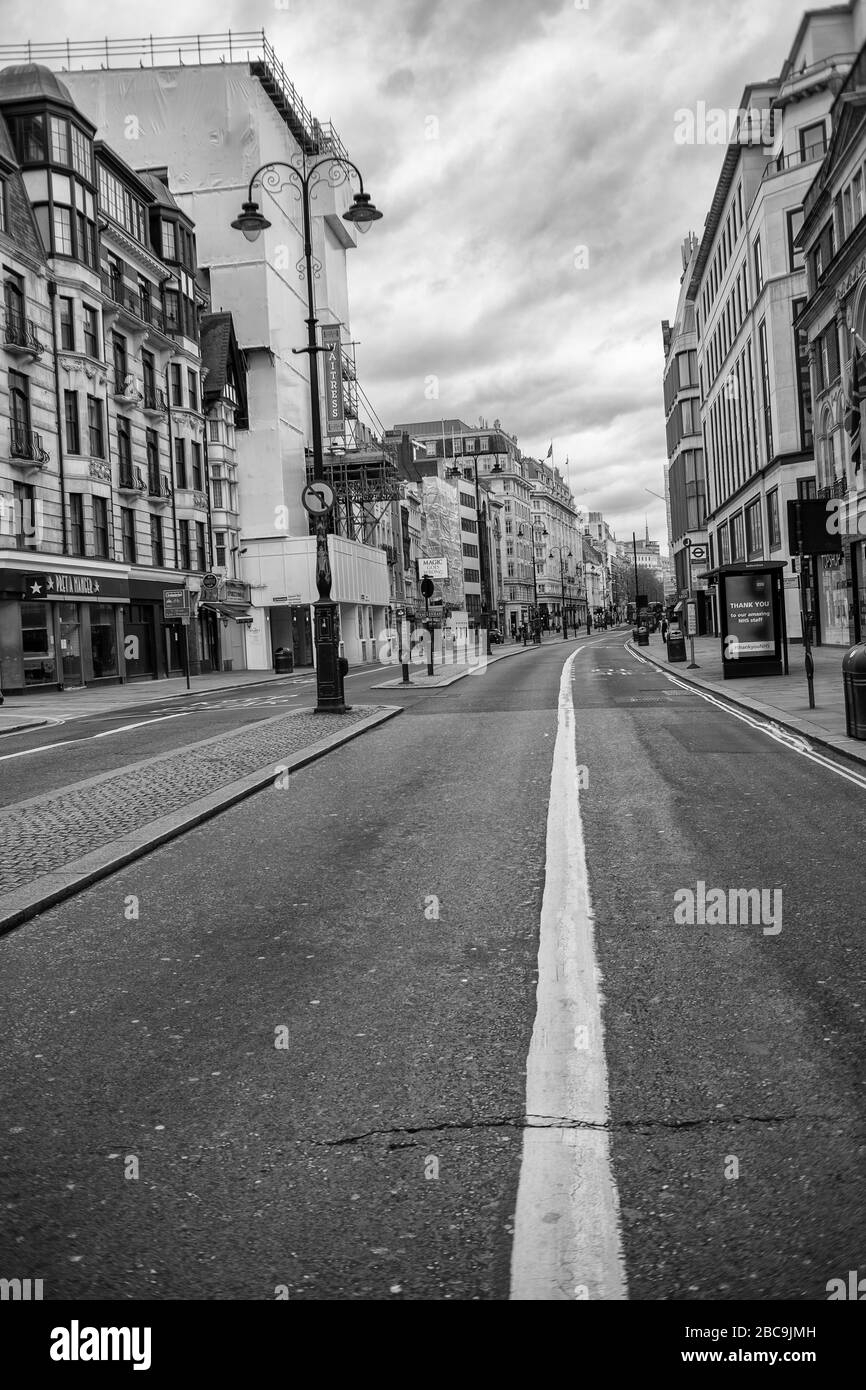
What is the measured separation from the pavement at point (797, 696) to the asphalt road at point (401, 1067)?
19.1 ft

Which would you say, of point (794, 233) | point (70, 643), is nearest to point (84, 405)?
point (70, 643)

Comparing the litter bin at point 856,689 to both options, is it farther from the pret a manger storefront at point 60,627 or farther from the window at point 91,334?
the window at point 91,334

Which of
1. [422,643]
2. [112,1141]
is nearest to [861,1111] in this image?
[112,1141]

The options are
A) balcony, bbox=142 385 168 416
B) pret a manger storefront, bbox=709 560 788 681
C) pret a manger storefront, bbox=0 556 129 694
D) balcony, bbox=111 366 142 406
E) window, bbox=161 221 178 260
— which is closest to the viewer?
pret a manger storefront, bbox=709 560 788 681

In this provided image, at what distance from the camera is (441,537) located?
106 metres

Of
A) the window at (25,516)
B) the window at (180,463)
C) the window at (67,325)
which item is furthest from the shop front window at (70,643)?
the window at (180,463)

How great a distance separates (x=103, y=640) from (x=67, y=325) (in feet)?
34.4

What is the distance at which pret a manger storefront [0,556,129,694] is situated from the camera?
34.8m

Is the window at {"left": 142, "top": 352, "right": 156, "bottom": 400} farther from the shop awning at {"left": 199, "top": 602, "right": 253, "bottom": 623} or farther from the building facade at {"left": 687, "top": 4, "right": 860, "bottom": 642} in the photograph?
the building facade at {"left": 687, "top": 4, "right": 860, "bottom": 642}

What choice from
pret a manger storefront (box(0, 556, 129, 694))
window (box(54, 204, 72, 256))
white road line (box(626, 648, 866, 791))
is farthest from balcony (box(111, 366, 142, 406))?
white road line (box(626, 648, 866, 791))

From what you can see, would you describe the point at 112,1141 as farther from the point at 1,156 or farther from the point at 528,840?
the point at 1,156

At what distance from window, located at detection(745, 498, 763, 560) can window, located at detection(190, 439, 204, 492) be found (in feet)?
80.3

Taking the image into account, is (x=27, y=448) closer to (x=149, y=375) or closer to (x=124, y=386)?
(x=124, y=386)

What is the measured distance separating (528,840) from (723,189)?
56.1 metres
